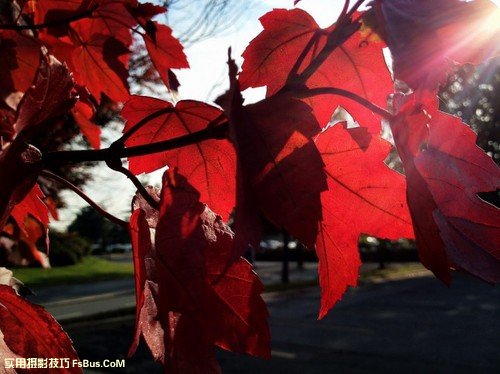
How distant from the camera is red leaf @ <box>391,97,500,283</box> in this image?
27 centimetres

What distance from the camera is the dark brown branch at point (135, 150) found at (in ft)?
1.00

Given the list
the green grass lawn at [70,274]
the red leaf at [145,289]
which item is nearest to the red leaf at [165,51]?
the red leaf at [145,289]

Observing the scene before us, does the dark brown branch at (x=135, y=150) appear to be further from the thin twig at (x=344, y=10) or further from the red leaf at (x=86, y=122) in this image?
the red leaf at (x=86, y=122)

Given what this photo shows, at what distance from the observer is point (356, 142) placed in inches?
13.2

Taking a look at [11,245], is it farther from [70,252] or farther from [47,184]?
[70,252]

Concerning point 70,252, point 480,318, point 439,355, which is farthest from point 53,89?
point 70,252

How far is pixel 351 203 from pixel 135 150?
14 centimetres

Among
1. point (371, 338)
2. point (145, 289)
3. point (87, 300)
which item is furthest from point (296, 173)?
point (87, 300)

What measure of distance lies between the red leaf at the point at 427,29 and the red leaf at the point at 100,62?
0.40 metres

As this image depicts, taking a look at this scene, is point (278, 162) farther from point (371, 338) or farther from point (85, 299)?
point (85, 299)

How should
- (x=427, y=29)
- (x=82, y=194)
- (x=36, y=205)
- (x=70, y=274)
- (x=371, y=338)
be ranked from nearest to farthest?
(x=427, y=29) < (x=82, y=194) < (x=36, y=205) < (x=371, y=338) < (x=70, y=274)

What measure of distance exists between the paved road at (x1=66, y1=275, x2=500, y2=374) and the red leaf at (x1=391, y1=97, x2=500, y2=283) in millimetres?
4463

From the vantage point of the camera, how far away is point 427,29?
0.83 feet

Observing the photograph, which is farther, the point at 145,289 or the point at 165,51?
the point at 165,51
